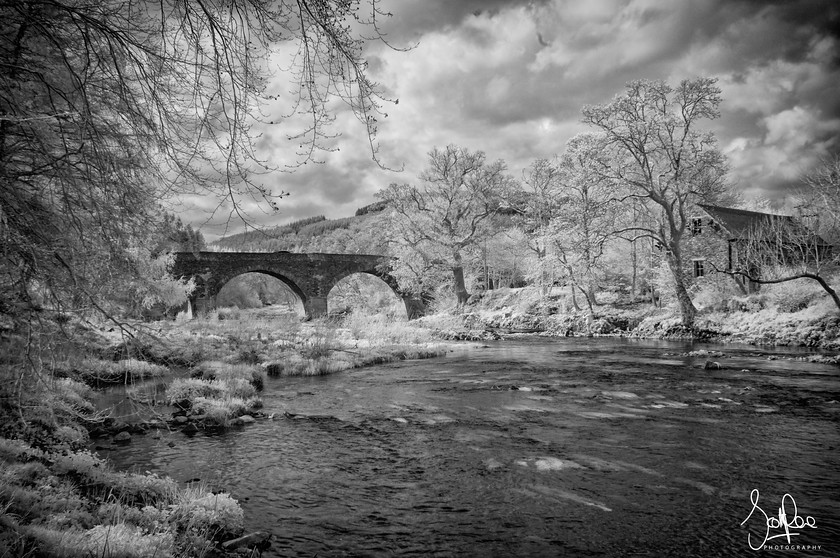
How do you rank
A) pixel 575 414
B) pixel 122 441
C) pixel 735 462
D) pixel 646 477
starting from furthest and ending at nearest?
pixel 575 414
pixel 122 441
pixel 735 462
pixel 646 477

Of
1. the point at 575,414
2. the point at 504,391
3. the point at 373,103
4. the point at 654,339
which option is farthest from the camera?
the point at 654,339

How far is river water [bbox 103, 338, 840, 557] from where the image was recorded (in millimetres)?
4984

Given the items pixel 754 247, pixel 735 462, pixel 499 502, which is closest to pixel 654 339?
pixel 754 247

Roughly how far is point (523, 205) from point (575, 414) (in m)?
32.6

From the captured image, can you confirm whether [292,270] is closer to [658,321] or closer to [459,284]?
[459,284]

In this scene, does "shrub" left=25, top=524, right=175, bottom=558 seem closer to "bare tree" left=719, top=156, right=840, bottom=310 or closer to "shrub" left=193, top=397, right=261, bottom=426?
"shrub" left=193, top=397, right=261, bottom=426

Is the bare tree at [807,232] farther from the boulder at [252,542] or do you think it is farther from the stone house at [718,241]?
the boulder at [252,542]

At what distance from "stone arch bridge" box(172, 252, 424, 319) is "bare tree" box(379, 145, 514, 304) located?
5814 millimetres

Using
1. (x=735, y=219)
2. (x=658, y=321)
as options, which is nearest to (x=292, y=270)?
(x=658, y=321)

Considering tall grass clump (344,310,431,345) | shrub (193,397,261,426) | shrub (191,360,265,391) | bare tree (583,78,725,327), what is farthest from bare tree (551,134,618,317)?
shrub (193,397,261,426)

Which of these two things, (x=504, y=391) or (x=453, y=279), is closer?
(x=504, y=391)

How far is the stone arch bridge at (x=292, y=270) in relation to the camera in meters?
38.4

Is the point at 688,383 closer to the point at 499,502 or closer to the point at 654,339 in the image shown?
the point at 499,502

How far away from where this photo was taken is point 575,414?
32.4 ft
